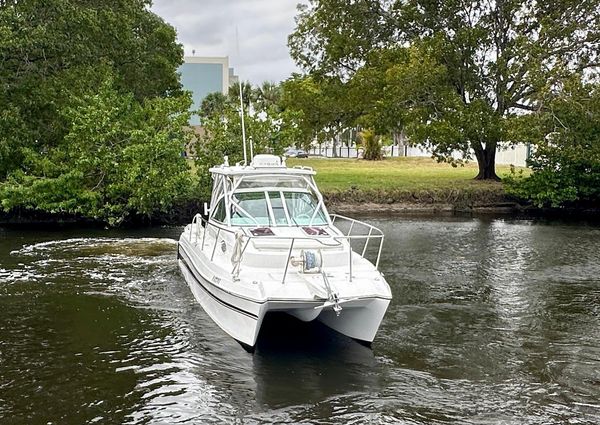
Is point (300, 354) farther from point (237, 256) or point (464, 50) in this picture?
point (464, 50)

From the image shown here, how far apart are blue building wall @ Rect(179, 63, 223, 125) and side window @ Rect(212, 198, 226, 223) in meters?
73.8

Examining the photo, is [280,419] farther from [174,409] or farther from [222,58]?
[222,58]

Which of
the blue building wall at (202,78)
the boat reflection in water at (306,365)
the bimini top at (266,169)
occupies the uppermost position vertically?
the blue building wall at (202,78)

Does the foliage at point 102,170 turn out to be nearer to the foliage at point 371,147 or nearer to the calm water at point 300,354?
the calm water at point 300,354

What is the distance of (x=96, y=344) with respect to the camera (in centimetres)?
1078

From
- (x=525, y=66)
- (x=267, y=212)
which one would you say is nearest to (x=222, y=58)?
(x=525, y=66)

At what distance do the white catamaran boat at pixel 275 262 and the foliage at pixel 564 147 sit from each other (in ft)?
57.1

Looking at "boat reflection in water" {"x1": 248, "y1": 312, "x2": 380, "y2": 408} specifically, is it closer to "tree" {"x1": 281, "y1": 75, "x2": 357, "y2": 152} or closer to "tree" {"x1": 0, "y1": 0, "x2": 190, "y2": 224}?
"tree" {"x1": 0, "y1": 0, "x2": 190, "y2": 224}

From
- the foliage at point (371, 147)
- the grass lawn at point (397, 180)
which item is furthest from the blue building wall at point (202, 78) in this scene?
Answer: the grass lawn at point (397, 180)

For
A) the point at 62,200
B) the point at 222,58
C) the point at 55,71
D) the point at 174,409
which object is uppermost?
the point at 222,58

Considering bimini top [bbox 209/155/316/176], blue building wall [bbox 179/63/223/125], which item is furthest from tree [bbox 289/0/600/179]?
blue building wall [bbox 179/63/223/125]

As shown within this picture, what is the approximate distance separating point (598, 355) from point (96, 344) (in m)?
8.17

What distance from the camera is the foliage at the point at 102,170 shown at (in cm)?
2264

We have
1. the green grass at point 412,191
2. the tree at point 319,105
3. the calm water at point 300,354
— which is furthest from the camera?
the tree at point 319,105
